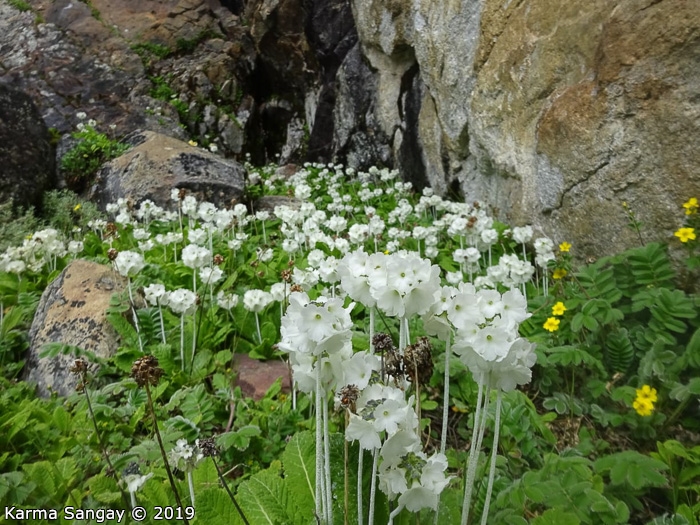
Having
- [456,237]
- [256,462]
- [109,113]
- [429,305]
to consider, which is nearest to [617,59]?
[456,237]

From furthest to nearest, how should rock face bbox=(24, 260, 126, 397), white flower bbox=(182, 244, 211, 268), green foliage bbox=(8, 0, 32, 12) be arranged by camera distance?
green foliage bbox=(8, 0, 32, 12) → white flower bbox=(182, 244, 211, 268) → rock face bbox=(24, 260, 126, 397)

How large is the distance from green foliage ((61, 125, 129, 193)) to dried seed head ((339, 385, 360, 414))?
10318 millimetres

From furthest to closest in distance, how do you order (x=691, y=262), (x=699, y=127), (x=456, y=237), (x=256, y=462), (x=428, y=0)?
(x=428, y=0), (x=456, y=237), (x=699, y=127), (x=691, y=262), (x=256, y=462)

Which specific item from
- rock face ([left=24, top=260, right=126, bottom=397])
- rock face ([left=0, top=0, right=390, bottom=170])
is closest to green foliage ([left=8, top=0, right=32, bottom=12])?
rock face ([left=0, top=0, right=390, bottom=170])

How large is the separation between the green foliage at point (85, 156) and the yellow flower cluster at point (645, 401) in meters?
10.5

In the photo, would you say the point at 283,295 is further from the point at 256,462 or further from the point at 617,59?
the point at 617,59

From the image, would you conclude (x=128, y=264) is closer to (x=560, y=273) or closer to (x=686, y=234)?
(x=560, y=273)

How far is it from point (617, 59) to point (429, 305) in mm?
3685

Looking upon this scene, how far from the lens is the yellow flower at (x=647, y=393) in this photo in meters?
2.29

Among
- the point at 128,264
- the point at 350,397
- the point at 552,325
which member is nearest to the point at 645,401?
the point at 552,325

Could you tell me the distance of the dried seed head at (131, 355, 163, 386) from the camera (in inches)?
55.7

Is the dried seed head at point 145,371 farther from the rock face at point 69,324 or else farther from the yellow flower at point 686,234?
the yellow flower at point 686,234

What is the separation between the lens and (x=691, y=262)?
2.85 m

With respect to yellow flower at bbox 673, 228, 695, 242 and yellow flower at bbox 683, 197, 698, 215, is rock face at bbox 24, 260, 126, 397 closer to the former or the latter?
yellow flower at bbox 673, 228, 695, 242
